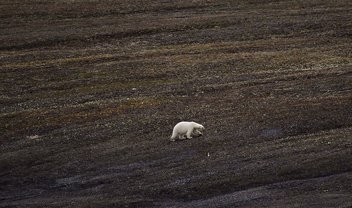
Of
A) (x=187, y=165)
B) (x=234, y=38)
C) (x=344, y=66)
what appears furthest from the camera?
(x=234, y=38)

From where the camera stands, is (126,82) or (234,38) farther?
(234,38)

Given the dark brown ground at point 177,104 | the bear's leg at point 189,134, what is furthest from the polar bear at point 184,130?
the dark brown ground at point 177,104

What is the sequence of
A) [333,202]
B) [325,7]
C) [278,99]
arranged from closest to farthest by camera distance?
[333,202]
[278,99]
[325,7]

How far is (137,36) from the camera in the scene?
91.7m

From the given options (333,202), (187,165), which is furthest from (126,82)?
(333,202)

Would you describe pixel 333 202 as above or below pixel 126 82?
above

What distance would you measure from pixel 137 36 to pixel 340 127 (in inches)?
1828

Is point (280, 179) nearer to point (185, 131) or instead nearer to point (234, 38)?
point (185, 131)

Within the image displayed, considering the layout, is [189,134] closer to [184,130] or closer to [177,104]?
[184,130]

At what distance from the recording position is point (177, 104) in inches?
2293

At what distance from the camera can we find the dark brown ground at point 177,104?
1593 inches

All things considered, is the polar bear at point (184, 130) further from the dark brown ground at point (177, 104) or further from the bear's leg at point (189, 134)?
the dark brown ground at point (177, 104)

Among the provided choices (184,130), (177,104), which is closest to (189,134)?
(184,130)

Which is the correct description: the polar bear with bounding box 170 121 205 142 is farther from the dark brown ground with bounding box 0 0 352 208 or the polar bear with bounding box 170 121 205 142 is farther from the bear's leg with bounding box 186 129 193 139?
the dark brown ground with bounding box 0 0 352 208
